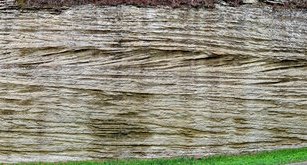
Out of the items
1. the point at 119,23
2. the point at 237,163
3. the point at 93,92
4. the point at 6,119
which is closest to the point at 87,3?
the point at 119,23

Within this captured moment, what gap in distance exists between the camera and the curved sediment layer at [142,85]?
52.4 feet

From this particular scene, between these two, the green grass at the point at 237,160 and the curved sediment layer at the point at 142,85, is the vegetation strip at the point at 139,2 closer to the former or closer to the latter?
the curved sediment layer at the point at 142,85

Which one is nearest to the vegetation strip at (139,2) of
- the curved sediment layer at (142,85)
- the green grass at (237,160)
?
the curved sediment layer at (142,85)

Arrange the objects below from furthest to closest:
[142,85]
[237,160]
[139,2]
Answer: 1. [139,2]
2. [142,85]
3. [237,160]

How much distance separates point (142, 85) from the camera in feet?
52.7

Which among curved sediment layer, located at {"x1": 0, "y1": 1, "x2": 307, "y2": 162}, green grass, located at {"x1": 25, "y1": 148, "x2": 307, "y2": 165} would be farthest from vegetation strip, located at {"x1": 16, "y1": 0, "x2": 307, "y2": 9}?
green grass, located at {"x1": 25, "y1": 148, "x2": 307, "y2": 165}

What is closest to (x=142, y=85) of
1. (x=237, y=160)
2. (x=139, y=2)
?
(x=139, y=2)

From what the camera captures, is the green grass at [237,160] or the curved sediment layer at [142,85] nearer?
the green grass at [237,160]

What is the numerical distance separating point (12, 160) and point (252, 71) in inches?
227

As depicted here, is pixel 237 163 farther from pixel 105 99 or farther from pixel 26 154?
pixel 26 154

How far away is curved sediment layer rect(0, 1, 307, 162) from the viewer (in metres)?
16.0

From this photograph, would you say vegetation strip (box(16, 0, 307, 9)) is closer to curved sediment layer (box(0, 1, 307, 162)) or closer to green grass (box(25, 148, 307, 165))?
curved sediment layer (box(0, 1, 307, 162))

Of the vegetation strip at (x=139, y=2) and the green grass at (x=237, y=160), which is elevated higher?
the vegetation strip at (x=139, y=2)

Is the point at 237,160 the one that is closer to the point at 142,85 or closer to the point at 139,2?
the point at 142,85
